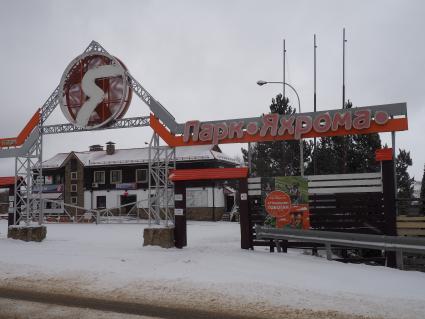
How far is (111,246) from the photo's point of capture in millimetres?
16312

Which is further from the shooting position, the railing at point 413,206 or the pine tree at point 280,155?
the pine tree at point 280,155

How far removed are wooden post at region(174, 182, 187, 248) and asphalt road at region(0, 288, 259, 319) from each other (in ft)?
21.7

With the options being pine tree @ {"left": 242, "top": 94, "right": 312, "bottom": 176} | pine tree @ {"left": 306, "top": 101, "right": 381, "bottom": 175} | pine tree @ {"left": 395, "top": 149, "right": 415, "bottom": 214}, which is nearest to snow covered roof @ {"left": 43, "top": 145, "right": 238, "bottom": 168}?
pine tree @ {"left": 242, "top": 94, "right": 312, "bottom": 176}

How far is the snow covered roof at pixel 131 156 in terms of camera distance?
4378 centimetres

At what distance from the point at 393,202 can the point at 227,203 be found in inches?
1338

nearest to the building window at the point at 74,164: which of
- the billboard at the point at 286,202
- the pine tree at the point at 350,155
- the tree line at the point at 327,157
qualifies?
the tree line at the point at 327,157

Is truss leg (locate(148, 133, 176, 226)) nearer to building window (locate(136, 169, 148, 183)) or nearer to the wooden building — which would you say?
the wooden building

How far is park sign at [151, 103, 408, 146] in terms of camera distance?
1344 cm

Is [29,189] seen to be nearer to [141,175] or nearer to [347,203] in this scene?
[347,203]

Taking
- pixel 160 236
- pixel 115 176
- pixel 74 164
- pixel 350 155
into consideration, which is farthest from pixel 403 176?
pixel 74 164

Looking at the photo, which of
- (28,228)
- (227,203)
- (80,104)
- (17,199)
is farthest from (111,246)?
(227,203)

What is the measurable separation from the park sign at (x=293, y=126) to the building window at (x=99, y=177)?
33666 mm

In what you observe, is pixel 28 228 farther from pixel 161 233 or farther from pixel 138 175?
pixel 138 175

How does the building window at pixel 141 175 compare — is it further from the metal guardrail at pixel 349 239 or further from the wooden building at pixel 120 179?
the metal guardrail at pixel 349 239
